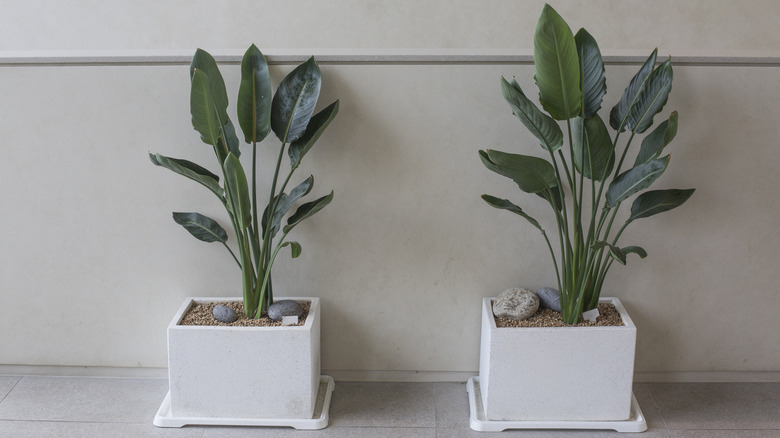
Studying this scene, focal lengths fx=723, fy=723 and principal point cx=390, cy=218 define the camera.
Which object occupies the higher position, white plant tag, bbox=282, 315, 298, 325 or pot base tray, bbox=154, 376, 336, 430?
white plant tag, bbox=282, 315, 298, 325

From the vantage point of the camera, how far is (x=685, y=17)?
221 inches

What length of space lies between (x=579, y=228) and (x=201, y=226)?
115cm

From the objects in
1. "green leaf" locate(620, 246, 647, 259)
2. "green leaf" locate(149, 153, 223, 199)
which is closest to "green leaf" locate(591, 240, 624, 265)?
"green leaf" locate(620, 246, 647, 259)

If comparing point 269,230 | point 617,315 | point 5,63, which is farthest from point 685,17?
point 5,63

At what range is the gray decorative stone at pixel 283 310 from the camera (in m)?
2.25

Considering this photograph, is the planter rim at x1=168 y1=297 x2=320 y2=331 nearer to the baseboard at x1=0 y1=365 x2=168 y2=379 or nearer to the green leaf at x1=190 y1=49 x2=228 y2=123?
the baseboard at x1=0 y1=365 x2=168 y2=379

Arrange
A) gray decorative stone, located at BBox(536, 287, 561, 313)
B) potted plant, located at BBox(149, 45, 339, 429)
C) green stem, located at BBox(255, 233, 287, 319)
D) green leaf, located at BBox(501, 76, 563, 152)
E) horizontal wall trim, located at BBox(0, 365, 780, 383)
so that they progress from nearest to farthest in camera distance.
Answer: green leaf, located at BBox(501, 76, 563, 152) → potted plant, located at BBox(149, 45, 339, 429) → green stem, located at BBox(255, 233, 287, 319) → gray decorative stone, located at BBox(536, 287, 561, 313) → horizontal wall trim, located at BBox(0, 365, 780, 383)

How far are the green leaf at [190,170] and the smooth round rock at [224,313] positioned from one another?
0.36m

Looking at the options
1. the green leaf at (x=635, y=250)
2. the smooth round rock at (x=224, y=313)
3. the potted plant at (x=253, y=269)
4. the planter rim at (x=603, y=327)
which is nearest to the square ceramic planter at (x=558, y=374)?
the planter rim at (x=603, y=327)

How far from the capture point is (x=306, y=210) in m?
2.19

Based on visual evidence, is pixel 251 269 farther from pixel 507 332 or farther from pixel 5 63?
pixel 5 63

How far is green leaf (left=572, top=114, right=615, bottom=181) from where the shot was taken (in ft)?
6.73

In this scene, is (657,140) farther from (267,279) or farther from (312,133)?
(267,279)

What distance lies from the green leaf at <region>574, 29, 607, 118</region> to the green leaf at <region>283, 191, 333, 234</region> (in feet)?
2.57
